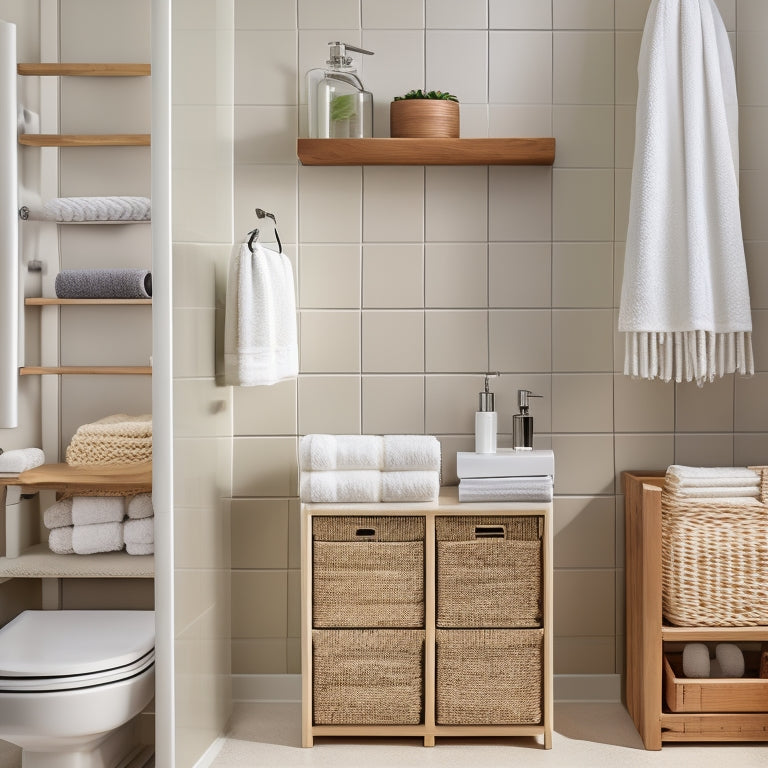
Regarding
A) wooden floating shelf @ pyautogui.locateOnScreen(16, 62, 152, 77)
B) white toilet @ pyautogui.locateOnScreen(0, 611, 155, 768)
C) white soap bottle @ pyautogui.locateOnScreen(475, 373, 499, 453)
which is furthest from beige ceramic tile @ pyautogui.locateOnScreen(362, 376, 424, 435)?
wooden floating shelf @ pyautogui.locateOnScreen(16, 62, 152, 77)

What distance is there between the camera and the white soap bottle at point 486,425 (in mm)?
2086

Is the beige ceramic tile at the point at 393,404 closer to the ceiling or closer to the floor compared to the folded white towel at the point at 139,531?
closer to the ceiling

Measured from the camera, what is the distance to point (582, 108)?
2207 millimetres

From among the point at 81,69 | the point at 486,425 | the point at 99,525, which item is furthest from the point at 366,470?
the point at 81,69

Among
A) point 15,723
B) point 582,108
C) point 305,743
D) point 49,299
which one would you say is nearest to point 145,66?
point 49,299

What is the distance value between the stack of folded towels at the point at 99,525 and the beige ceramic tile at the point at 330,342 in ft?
1.83

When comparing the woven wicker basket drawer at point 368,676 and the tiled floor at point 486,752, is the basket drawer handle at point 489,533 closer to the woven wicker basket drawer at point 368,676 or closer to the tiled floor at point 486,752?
the woven wicker basket drawer at point 368,676

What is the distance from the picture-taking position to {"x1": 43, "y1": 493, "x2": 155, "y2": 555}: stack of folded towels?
79.2 inches

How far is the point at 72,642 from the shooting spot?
1821 millimetres

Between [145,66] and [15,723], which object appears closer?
[15,723]

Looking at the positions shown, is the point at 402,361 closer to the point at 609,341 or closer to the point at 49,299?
the point at 609,341

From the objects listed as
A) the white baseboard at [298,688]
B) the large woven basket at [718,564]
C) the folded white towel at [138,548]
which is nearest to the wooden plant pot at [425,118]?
the large woven basket at [718,564]

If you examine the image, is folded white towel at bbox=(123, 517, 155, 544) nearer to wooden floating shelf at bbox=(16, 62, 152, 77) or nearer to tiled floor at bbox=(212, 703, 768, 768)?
tiled floor at bbox=(212, 703, 768, 768)

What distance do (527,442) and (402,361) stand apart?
0.40m
